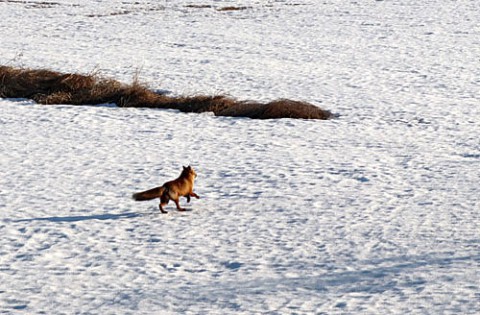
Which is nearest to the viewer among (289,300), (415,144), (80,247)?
(289,300)

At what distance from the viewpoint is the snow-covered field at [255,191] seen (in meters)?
7.86

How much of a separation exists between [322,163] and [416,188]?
1.94m

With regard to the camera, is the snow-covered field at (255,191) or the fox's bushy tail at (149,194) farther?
the fox's bushy tail at (149,194)

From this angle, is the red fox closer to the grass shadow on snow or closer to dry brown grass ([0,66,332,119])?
the grass shadow on snow

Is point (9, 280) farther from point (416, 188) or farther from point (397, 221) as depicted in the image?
point (416, 188)

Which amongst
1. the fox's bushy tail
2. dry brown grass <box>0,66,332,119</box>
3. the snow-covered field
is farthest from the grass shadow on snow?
dry brown grass <box>0,66,332,119</box>

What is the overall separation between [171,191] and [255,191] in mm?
1691

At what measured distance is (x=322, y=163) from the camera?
12969 millimetres

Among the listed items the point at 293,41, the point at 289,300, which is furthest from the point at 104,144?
the point at 293,41

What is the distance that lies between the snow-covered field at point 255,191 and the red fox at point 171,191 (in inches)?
10.4

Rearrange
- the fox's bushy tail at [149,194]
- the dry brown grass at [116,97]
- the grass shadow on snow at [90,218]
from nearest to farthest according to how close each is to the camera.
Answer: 1. the fox's bushy tail at [149,194]
2. the grass shadow on snow at [90,218]
3. the dry brown grass at [116,97]

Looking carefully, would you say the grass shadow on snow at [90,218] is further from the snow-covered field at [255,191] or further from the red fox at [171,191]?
the red fox at [171,191]

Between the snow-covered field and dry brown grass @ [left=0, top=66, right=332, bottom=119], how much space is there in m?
0.50

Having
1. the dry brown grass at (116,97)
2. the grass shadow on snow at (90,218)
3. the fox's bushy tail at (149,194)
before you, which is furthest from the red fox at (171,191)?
the dry brown grass at (116,97)
